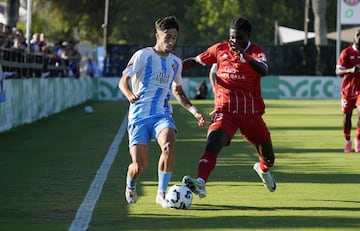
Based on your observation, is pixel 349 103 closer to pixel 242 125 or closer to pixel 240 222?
pixel 242 125

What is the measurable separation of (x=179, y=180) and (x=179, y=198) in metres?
3.08

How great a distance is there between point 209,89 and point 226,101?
41642 mm

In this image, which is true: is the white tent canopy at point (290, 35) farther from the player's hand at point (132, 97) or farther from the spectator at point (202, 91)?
the player's hand at point (132, 97)

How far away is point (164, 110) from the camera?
10969 millimetres

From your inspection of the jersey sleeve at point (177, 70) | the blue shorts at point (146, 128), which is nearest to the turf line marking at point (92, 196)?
the blue shorts at point (146, 128)

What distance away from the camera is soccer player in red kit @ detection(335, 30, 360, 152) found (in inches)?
708

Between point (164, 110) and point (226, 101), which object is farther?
point (226, 101)

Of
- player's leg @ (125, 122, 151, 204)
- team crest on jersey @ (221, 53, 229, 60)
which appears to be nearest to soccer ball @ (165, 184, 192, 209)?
player's leg @ (125, 122, 151, 204)

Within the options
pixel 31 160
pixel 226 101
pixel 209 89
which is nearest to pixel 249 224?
pixel 226 101

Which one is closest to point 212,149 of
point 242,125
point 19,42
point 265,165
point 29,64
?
point 242,125

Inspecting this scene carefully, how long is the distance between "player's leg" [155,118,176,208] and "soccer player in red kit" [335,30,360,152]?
7293 millimetres

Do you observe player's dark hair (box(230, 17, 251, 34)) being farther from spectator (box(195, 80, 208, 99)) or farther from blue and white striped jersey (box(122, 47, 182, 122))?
spectator (box(195, 80, 208, 99))

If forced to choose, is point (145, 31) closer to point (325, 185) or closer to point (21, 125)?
point (21, 125)

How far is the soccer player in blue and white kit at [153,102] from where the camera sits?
10.8 meters
